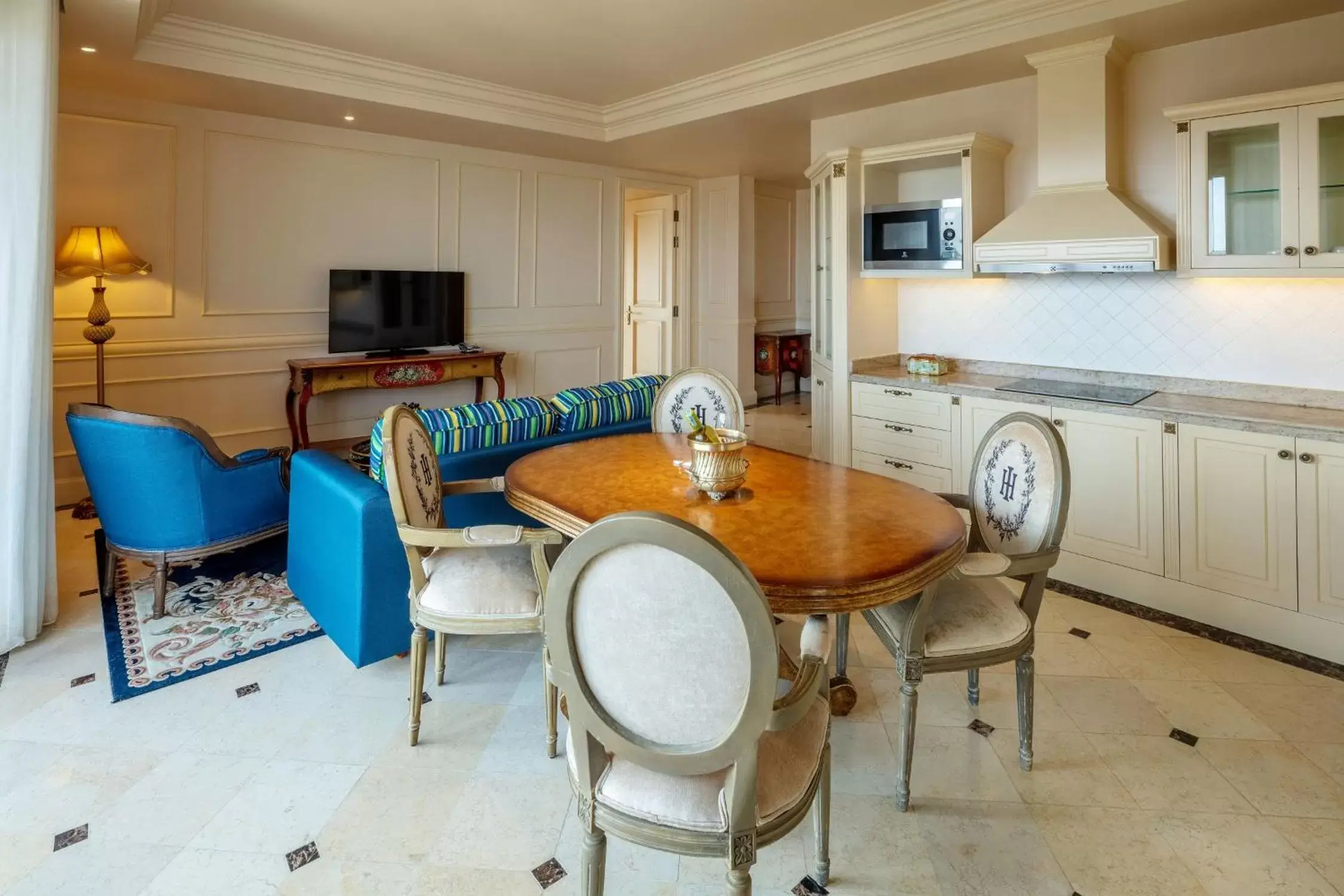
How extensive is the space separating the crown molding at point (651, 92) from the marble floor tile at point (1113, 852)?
9.84 feet

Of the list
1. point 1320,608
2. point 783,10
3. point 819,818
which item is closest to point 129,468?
point 819,818

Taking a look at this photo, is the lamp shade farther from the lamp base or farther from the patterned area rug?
the patterned area rug

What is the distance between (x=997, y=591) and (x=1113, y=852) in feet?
2.17

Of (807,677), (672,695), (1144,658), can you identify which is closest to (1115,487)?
(1144,658)

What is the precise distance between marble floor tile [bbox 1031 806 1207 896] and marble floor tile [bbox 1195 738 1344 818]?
334mm

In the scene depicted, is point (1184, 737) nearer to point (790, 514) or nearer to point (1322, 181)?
point (790, 514)

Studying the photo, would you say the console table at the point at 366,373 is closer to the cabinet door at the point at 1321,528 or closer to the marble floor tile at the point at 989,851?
the marble floor tile at the point at 989,851

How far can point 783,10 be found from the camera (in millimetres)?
3727

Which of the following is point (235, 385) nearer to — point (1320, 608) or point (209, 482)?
point (209, 482)

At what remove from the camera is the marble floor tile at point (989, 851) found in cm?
166

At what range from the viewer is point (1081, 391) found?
3.47 meters

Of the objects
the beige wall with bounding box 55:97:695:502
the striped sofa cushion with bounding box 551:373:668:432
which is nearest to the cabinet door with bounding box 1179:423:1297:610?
the striped sofa cushion with bounding box 551:373:668:432

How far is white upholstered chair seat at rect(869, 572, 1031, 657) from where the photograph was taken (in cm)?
191

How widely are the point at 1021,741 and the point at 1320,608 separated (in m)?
1.49
